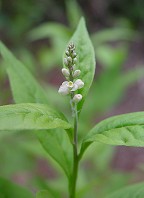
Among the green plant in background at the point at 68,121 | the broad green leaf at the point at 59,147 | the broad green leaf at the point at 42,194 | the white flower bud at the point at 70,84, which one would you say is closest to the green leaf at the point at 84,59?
the green plant in background at the point at 68,121

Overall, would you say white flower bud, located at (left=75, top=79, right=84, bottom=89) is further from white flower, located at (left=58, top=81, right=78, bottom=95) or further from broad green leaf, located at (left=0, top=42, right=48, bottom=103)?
broad green leaf, located at (left=0, top=42, right=48, bottom=103)

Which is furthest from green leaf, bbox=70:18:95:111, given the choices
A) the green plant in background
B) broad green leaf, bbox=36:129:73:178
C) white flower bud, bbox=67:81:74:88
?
broad green leaf, bbox=36:129:73:178

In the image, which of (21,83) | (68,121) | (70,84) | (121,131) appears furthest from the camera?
(21,83)

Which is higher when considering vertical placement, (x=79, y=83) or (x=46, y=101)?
(x=79, y=83)

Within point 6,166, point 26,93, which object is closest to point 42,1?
point 6,166

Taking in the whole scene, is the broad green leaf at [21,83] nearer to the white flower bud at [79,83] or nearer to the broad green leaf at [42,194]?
the white flower bud at [79,83]

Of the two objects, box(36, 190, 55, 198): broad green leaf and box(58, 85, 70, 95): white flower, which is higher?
box(58, 85, 70, 95): white flower

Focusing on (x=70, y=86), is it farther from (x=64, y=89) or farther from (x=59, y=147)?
(x=59, y=147)

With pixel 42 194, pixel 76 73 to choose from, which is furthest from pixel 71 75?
pixel 42 194
